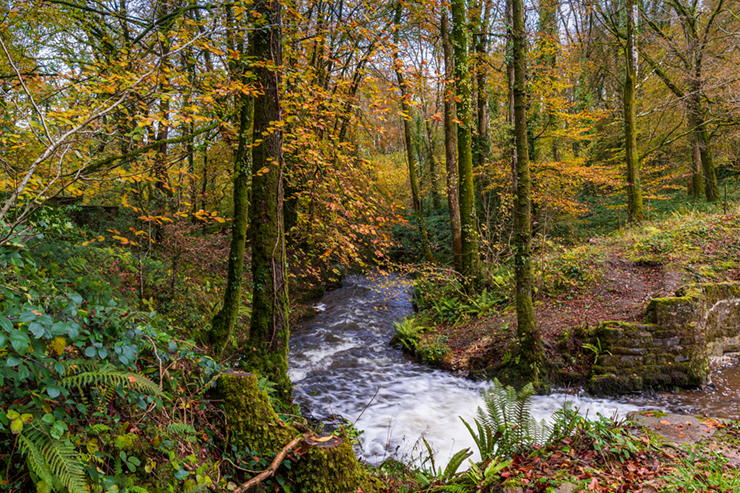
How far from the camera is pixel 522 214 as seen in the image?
6258 millimetres

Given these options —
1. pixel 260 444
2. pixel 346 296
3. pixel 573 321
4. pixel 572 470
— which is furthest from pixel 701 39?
pixel 260 444

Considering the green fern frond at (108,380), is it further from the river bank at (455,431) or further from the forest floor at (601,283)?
the forest floor at (601,283)

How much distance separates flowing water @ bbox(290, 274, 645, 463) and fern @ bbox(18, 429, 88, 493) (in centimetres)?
240

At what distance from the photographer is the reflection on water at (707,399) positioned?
534cm

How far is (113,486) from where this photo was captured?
1853 millimetres

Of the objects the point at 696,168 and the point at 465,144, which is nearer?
the point at 465,144

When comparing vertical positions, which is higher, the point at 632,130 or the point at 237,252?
the point at 632,130

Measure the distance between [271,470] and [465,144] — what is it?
8482 millimetres

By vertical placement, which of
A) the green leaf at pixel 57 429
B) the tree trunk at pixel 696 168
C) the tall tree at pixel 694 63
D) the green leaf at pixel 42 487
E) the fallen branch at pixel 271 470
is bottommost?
the fallen branch at pixel 271 470

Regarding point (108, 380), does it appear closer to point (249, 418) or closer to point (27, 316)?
point (27, 316)

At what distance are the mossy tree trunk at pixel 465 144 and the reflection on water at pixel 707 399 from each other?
467 centimetres

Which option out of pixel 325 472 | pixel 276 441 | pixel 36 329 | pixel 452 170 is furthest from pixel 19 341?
pixel 452 170

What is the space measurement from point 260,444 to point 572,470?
8.91 ft

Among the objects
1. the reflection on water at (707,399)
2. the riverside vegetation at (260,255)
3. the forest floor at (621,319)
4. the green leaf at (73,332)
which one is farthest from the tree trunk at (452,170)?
the green leaf at (73,332)
